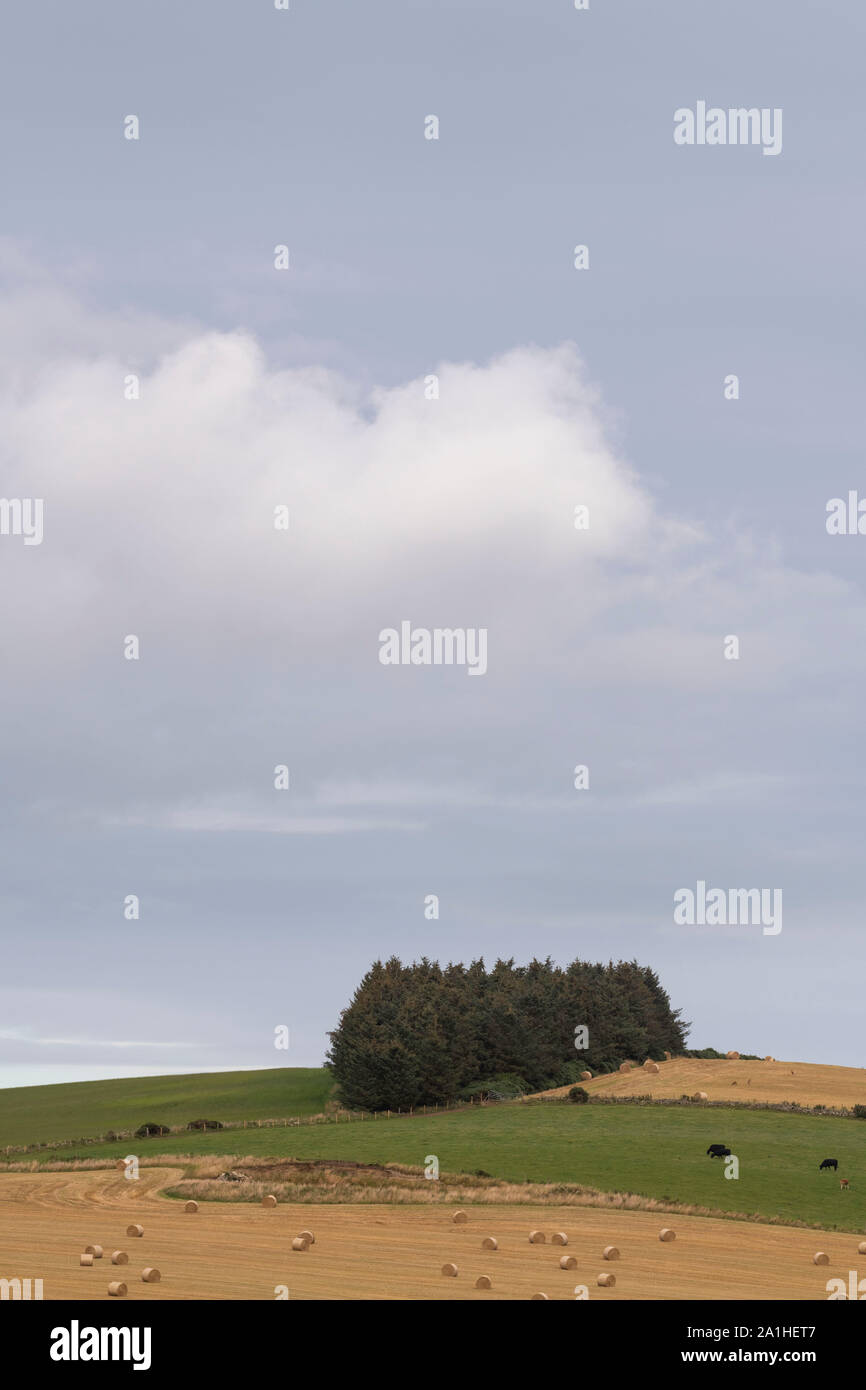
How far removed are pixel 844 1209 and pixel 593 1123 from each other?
81.6 ft

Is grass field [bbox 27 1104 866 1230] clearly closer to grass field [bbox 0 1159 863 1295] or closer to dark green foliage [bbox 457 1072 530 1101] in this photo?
grass field [bbox 0 1159 863 1295]

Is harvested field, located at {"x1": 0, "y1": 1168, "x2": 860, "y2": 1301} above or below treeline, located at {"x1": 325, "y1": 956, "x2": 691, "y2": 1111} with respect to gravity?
below

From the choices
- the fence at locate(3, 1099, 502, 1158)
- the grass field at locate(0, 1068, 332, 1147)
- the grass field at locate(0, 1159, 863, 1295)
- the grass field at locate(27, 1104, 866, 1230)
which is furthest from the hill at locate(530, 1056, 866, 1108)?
the grass field at locate(0, 1159, 863, 1295)

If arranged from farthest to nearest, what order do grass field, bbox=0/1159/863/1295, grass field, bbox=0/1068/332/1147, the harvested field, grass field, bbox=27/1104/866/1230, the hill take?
grass field, bbox=0/1068/332/1147 < the hill < grass field, bbox=27/1104/866/1230 < the harvested field < grass field, bbox=0/1159/863/1295

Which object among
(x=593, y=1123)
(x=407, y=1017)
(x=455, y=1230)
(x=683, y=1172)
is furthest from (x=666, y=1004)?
(x=455, y=1230)

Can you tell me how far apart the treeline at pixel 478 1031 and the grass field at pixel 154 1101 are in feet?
47.9

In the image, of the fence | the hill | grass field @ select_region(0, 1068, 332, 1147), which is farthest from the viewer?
grass field @ select_region(0, 1068, 332, 1147)

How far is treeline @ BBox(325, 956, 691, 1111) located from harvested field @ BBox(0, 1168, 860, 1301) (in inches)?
1825

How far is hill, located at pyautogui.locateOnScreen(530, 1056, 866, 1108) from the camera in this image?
96.2m

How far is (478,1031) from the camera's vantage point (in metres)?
110

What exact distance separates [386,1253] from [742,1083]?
68514mm
